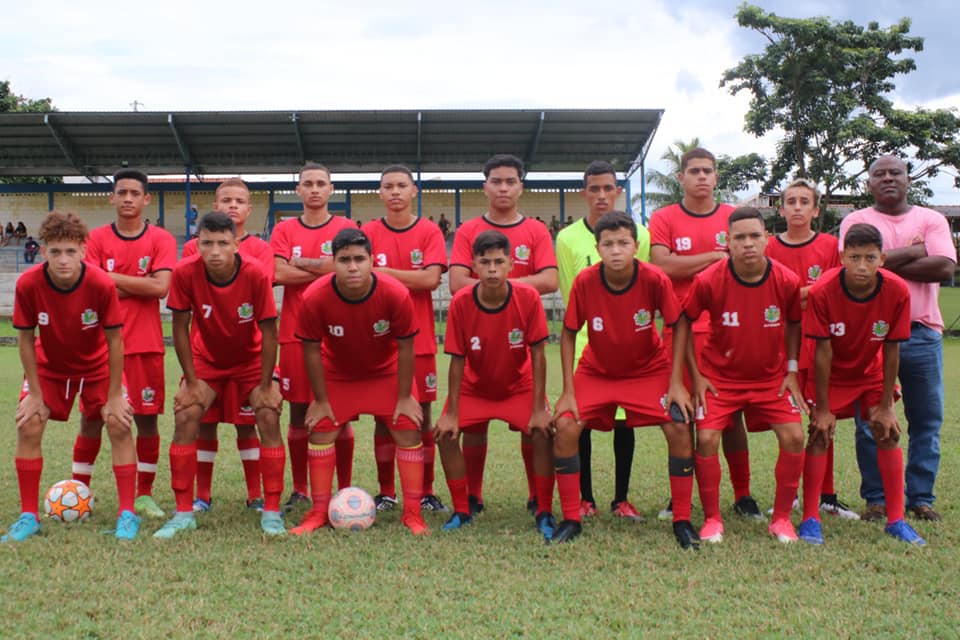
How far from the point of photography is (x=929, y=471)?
4.79 meters

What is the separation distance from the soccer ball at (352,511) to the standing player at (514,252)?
73 cm

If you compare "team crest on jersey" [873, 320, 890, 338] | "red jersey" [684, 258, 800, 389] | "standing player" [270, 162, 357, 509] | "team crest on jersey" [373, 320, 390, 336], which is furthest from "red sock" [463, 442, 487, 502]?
"team crest on jersey" [873, 320, 890, 338]

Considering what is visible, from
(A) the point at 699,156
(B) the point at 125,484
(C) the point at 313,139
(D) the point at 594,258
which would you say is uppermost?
(C) the point at 313,139

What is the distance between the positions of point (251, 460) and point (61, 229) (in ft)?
5.97

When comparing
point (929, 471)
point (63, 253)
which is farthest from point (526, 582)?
point (63, 253)

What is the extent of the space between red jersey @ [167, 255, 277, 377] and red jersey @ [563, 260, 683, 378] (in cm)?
181

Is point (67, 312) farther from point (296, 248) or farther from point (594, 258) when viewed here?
point (594, 258)

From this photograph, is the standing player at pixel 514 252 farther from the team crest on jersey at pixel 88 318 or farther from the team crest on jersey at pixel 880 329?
the team crest on jersey at pixel 88 318

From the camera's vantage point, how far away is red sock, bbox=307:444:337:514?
468cm

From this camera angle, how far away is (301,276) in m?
5.17

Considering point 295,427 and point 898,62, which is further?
point 898,62

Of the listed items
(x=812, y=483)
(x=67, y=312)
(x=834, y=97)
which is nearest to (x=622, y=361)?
(x=812, y=483)

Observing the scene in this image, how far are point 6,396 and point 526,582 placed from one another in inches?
366

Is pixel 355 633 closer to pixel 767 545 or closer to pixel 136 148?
pixel 767 545
